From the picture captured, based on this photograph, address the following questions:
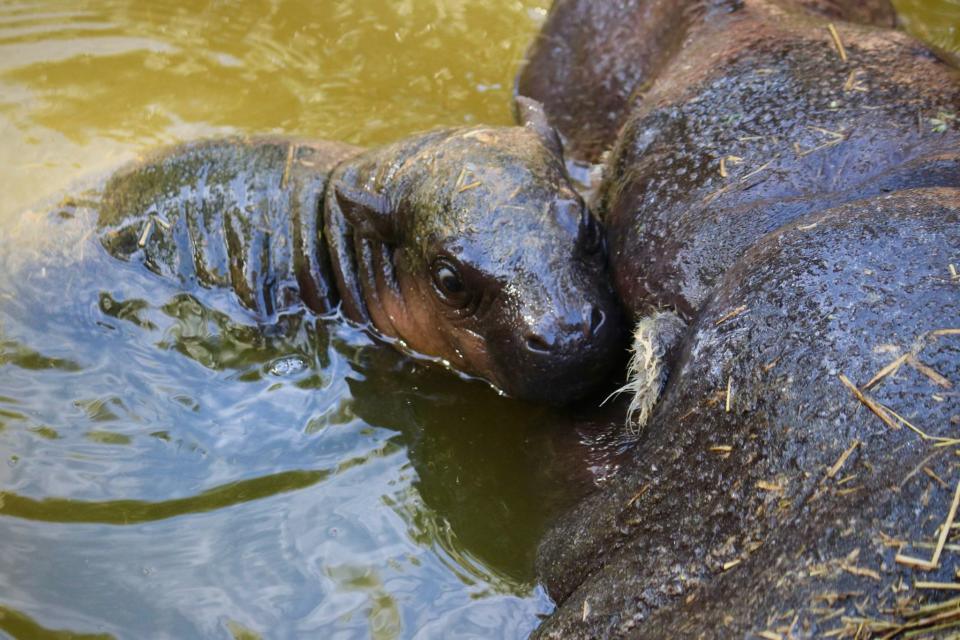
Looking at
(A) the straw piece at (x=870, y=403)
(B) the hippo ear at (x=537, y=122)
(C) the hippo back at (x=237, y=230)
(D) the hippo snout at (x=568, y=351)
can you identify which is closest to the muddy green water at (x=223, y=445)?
(C) the hippo back at (x=237, y=230)

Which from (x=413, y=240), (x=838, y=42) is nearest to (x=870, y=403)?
(x=838, y=42)

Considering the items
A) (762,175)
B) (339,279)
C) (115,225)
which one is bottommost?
(339,279)

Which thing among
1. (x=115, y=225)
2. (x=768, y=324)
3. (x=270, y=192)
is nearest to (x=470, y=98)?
(x=270, y=192)

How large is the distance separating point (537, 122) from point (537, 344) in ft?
5.91

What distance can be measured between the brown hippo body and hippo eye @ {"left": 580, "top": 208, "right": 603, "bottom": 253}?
8 centimetres

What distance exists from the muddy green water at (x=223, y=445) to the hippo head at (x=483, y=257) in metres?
0.33

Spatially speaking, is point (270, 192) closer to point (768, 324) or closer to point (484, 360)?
point (484, 360)

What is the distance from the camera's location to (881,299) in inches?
123

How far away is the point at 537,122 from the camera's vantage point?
5832 mm

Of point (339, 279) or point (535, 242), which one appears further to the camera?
point (339, 279)

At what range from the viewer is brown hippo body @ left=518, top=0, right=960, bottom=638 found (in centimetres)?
281

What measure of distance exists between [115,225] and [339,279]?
1481 millimetres

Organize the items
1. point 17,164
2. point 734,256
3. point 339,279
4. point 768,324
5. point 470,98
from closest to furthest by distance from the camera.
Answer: point 768,324, point 734,256, point 339,279, point 17,164, point 470,98

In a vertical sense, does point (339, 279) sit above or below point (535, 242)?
below
